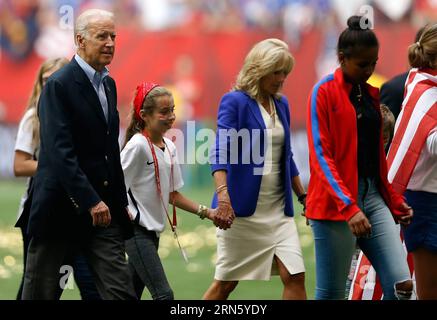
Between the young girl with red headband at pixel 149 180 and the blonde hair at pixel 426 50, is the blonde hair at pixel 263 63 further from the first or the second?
the blonde hair at pixel 426 50

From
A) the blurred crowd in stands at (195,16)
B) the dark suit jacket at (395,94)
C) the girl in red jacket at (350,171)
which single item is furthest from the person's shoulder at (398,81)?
the blurred crowd in stands at (195,16)

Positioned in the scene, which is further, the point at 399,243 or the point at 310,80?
the point at 310,80

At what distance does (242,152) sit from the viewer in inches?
313

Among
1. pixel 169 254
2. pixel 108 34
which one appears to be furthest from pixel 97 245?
pixel 169 254

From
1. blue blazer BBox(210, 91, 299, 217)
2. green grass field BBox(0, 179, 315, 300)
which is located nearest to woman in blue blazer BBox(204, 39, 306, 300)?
blue blazer BBox(210, 91, 299, 217)

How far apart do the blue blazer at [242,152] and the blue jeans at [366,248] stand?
879 millimetres

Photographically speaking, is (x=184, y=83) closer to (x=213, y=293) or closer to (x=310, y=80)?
(x=310, y=80)

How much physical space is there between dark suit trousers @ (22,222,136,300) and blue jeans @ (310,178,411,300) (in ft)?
3.60

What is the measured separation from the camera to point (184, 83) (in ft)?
74.5

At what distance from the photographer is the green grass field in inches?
429

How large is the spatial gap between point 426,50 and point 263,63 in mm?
1014

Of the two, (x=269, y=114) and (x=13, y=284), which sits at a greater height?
(x=269, y=114)
